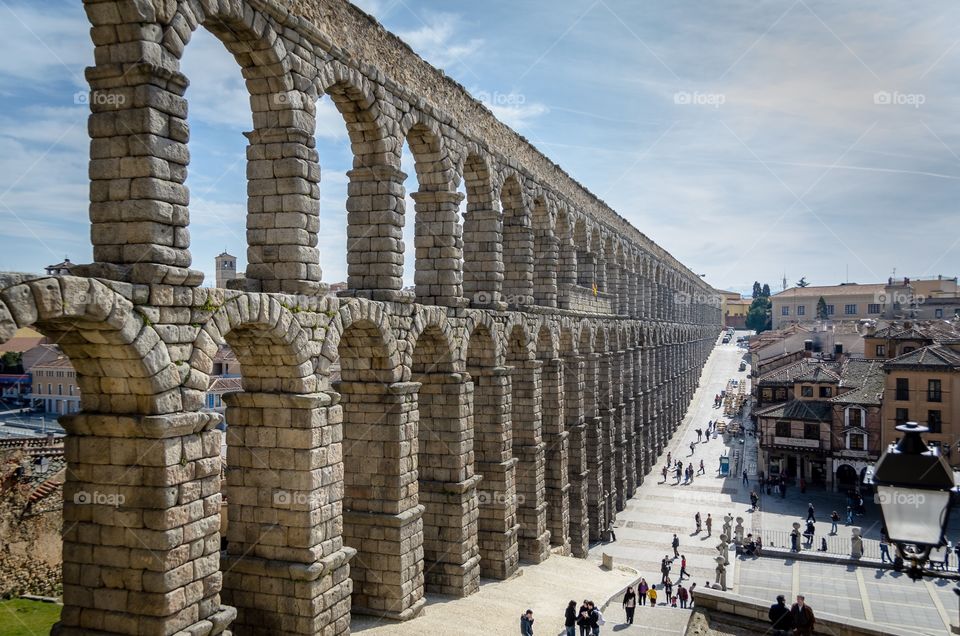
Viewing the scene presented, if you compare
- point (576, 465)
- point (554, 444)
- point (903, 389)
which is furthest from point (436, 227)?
point (903, 389)

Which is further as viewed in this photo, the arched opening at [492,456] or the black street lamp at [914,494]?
the arched opening at [492,456]

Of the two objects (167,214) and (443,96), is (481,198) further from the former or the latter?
(167,214)

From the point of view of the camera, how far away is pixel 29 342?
2366 inches

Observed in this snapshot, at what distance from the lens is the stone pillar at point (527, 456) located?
2616 centimetres

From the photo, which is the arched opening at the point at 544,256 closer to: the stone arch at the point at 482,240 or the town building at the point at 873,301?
the stone arch at the point at 482,240

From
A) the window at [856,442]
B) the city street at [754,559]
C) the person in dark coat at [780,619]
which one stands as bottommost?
the city street at [754,559]

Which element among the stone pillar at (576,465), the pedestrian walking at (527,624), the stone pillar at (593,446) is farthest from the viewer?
the stone pillar at (593,446)

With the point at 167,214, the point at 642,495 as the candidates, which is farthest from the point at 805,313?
the point at 167,214

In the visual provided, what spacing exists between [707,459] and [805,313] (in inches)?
3082

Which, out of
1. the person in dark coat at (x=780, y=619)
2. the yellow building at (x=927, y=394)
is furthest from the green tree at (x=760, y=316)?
the person in dark coat at (x=780, y=619)

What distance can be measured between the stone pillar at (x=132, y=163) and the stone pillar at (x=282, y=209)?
9.69ft

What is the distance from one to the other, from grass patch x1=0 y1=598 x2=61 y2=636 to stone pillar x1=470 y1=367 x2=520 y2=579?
12110mm

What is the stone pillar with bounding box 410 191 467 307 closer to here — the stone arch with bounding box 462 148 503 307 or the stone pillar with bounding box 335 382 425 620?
the stone arch with bounding box 462 148 503 307

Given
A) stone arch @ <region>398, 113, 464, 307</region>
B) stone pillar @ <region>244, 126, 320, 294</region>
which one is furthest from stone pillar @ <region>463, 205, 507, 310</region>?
stone pillar @ <region>244, 126, 320, 294</region>
